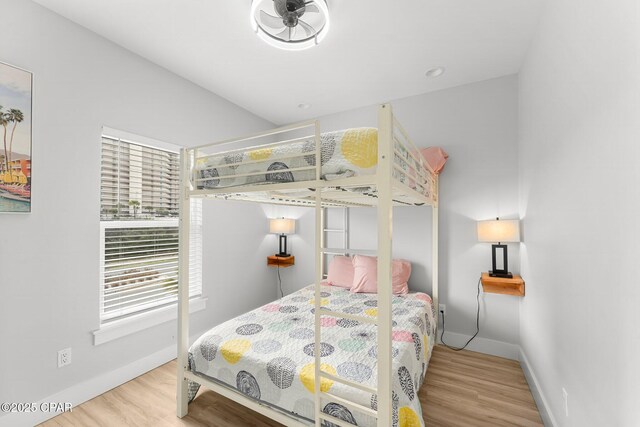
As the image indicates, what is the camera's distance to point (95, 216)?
209cm

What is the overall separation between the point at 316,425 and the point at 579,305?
4.59ft

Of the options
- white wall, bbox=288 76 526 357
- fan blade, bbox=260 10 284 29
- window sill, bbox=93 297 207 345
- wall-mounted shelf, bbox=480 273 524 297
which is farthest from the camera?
white wall, bbox=288 76 526 357

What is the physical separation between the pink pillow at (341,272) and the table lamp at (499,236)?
1.36 m

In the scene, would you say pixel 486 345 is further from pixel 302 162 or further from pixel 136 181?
pixel 136 181

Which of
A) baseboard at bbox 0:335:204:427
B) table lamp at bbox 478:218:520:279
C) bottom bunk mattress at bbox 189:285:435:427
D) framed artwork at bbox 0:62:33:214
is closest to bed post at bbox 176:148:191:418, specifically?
bottom bunk mattress at bbox 189:285:435:427

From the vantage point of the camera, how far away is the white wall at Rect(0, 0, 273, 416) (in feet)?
5.57

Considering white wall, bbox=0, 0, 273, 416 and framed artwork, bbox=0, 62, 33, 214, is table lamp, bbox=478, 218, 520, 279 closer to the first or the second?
white wall, bbox=0, 0, 273, 416

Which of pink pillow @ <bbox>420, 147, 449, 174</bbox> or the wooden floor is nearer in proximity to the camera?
the wooden floor

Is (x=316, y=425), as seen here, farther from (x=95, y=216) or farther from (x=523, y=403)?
(x=95, y=216)

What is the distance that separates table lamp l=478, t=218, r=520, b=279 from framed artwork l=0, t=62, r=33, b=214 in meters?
3.42

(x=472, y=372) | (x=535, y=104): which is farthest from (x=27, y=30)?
(x=472, y=372)

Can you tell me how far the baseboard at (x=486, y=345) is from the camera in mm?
2621

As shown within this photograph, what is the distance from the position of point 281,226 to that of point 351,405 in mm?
2550

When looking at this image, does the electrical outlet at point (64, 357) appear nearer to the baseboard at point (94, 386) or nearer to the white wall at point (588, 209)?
the baseboard at point (94, 386)
